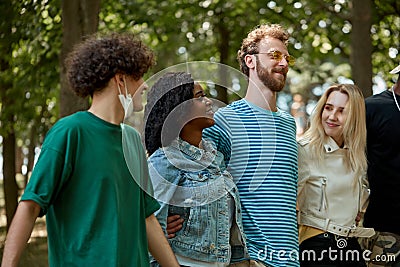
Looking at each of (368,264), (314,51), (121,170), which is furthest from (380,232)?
(314,51)

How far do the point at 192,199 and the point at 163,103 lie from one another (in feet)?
1.59

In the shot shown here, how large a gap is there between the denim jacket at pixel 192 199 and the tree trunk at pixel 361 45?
484cm

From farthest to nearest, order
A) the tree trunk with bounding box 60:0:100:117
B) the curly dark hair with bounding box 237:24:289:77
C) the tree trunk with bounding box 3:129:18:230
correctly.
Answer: the tree trunk with bounding box 3:129:18:230 → the tree trunk with bounding box 60:0:100:117 → the curly dark hair with bounding box 237:24:289:77

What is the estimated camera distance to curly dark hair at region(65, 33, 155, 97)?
3.16m

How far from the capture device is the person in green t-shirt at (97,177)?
2891mm

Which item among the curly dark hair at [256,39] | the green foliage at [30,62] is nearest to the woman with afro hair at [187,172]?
the curly dark hair at [256,39]

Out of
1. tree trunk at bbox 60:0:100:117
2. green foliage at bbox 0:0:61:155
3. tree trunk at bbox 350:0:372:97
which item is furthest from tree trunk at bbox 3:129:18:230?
tree trunk at bbox 350:0:372:97

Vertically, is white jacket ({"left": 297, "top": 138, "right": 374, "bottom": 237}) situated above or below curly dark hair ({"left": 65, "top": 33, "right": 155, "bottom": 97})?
below

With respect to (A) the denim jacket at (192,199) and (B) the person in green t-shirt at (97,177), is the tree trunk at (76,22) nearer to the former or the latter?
(A) the denim jacket at (192,199)

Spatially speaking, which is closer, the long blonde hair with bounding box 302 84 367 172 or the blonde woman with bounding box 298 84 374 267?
the blonde woman with bounding box 298 84 374 267

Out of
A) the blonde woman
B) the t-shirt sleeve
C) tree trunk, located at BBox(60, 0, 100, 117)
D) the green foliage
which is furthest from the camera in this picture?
the green foliage

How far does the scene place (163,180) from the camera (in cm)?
347

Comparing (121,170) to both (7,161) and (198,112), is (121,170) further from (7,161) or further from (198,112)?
(7,161)

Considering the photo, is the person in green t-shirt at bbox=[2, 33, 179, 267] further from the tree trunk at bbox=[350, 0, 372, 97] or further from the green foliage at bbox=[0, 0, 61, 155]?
the green foliage at bbox=[0, 0, 61, 155]
